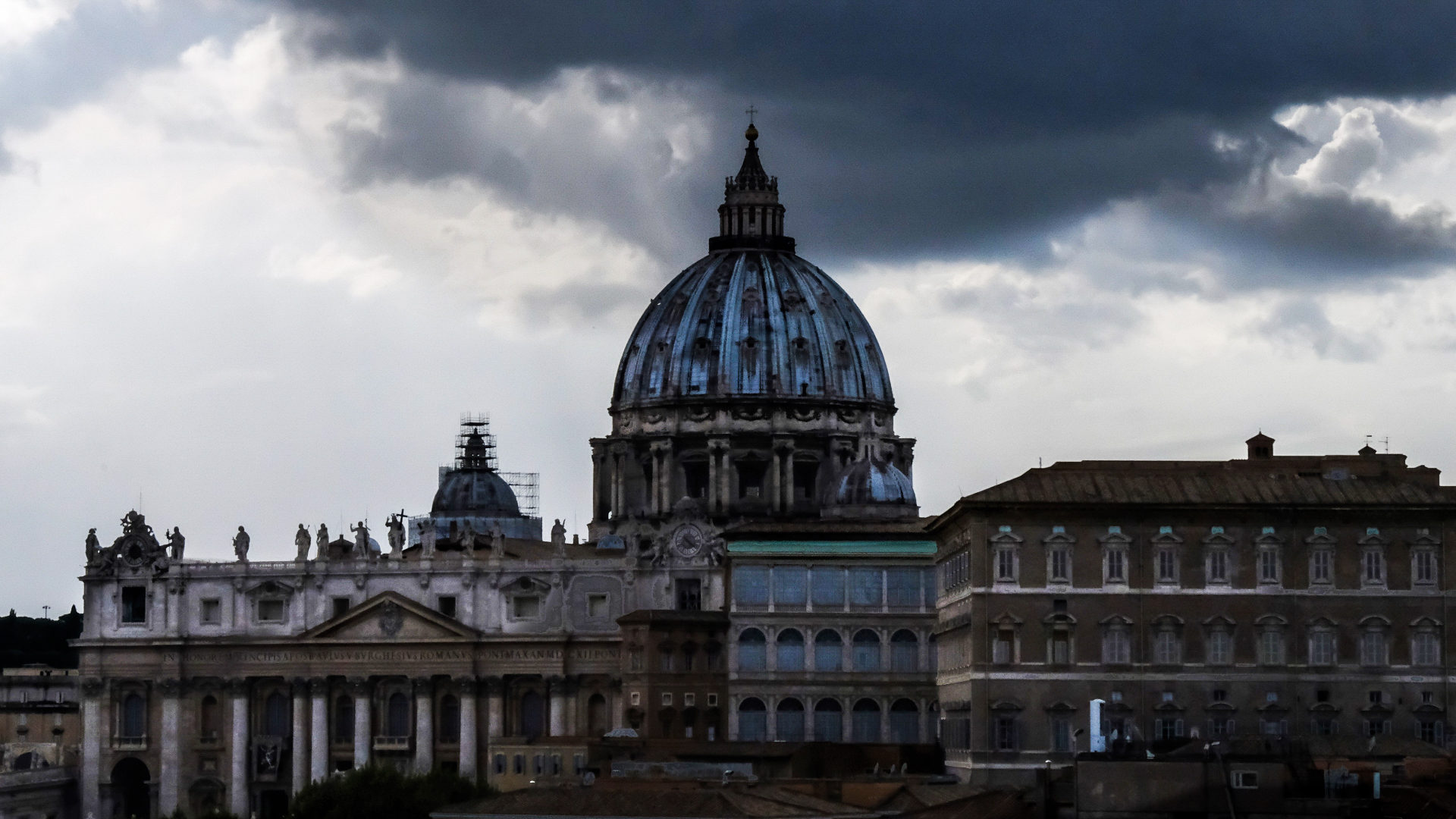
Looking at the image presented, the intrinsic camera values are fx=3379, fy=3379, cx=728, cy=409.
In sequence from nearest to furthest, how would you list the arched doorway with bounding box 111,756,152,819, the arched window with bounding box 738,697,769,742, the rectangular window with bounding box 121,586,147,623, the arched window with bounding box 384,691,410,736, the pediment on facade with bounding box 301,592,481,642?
the arched window with bounding box 738,697,769,742 < the pediment on facade with bounding box 301,592,481,642 < the arched window with bounding box 384,691,410,736 < the arched doorway with bounding box 111,756,152,819 < the rectangular window with bounding box 121,586,147,623

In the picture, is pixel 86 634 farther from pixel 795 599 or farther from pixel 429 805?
pixel 429 805

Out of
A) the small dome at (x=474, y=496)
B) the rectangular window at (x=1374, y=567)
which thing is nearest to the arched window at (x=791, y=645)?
the rectangular window at (x=1374, y=567)

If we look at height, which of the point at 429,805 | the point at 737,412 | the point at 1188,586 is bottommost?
the point at 429,805

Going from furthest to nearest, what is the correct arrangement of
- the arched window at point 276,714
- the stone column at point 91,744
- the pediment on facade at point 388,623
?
the stone column at point 91,744 < the arched window at point 276,714 < the pediment on facade at point 388,623

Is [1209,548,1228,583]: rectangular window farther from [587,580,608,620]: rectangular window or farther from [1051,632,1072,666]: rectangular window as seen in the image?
[587,580,608,620]: rectangular window

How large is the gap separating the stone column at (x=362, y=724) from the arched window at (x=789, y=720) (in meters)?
26.2

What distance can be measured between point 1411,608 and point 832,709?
3661cm

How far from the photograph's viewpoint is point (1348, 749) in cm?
10000

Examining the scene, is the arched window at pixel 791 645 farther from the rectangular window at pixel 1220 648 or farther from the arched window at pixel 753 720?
the rectangular window at pixel 1220 648

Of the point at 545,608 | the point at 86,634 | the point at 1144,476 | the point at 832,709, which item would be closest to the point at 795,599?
the point at 832,709

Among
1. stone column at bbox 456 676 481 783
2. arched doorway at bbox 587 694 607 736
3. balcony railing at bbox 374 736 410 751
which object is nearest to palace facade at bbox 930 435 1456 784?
arched doorway at bbox 587 694 607 736

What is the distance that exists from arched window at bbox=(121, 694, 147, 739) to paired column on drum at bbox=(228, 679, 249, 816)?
502 centimetres

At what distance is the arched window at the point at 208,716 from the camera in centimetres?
16900

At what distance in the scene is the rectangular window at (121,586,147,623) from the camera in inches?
6757
